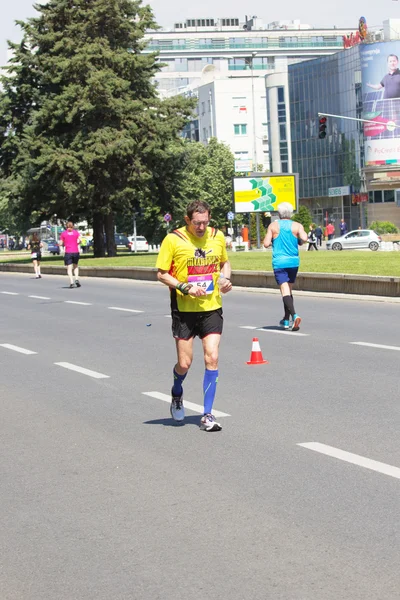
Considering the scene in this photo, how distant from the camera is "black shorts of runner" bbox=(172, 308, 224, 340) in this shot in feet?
29.0

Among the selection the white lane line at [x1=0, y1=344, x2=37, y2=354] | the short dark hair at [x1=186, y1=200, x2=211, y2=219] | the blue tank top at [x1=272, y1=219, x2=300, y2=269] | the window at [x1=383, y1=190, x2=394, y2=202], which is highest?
the window at [x1=383, y1=190, x2=394, y2=202]

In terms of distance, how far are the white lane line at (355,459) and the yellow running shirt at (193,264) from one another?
1455 mm

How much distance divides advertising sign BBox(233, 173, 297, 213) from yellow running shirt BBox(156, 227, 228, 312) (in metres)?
53.3

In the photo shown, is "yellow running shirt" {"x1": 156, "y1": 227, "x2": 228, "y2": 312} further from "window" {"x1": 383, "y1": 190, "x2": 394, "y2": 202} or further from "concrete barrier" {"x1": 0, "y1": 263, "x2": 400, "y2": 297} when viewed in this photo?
"window" {"x1": 383, "y1": 190, "x2": 394, "y2": 202}

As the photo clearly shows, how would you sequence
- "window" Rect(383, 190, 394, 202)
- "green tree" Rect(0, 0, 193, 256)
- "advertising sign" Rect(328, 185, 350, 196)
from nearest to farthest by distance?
1. "green tree" Rect(0, 0, 193, 256)
2. "window" Rect(383, 190, 394, 202)
3. "advertising sign" Rect(328, 185, 350, 196)

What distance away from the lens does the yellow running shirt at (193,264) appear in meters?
8.83

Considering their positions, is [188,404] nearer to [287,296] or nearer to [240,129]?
[287,296]

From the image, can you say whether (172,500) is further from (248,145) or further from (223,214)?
(248,145)

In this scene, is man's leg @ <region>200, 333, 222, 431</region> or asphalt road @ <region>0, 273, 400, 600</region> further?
man's leg @ <region>200, 333, 222, 431</region>

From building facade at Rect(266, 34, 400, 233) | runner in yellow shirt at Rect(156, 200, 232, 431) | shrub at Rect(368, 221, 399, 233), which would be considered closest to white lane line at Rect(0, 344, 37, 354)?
runner in yellow shirt at Rect(156, 200, 232, 431)

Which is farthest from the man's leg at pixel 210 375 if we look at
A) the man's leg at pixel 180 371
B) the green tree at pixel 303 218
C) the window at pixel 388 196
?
the window at pixel 388 196

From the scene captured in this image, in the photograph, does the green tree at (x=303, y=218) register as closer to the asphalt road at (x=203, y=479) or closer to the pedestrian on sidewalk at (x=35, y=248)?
the pedestrian on sidewalk at (x=35, y=248)

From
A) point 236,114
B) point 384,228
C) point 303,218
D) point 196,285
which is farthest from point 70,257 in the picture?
point 236,114

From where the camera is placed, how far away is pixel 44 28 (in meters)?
61.1
